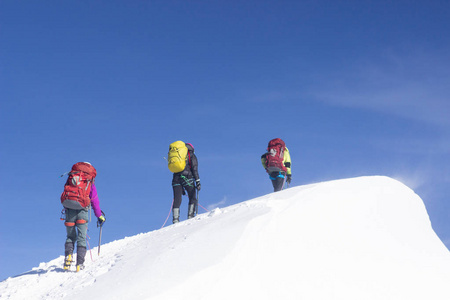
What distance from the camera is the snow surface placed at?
6.61 meters

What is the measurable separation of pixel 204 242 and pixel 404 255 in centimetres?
349

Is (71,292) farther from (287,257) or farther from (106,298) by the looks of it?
(287,257)

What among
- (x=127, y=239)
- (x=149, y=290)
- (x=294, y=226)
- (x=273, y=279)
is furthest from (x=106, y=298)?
(x=127, y=239)

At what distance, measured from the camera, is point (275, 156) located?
46.9ft

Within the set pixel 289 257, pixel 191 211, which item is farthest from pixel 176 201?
pixel 289 257

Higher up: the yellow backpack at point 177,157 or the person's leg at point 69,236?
the yellow backpack at point 177,157

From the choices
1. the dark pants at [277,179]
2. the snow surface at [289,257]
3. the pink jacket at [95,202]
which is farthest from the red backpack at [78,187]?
the dark pants at [277,179]

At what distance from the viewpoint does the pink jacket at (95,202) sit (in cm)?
1048

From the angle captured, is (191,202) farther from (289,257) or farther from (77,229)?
(289,257)

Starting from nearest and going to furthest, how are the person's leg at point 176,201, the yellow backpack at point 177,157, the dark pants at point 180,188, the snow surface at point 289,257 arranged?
1. the snow surface at point 289,257
2. the yellow backpack at point 177,157
3. the person's leg at point 176,201
4. the dark pants at point 180,188

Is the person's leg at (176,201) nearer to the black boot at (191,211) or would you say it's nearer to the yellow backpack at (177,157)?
the black boot at (191,211)

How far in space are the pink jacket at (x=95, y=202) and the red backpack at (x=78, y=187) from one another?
0.22 metres

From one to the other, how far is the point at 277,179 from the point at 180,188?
10.1ft

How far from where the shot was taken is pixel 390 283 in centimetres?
717
